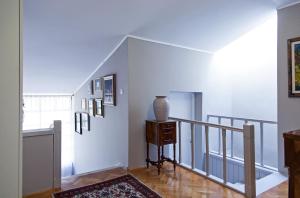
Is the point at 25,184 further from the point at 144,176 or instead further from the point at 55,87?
the point at 55,87

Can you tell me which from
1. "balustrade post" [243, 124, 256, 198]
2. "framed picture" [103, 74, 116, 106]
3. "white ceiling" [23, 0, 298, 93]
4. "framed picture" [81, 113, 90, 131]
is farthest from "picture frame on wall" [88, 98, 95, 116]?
"balustrade post" [243, 124, 256, 198]

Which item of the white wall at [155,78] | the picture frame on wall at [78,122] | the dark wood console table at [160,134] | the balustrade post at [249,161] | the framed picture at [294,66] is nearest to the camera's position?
the balustrade post at [249,161]

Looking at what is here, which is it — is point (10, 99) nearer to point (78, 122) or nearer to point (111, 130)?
point (111, 130)

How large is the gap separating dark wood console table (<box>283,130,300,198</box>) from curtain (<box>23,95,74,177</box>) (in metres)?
5.97

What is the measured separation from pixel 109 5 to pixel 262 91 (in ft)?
11.6

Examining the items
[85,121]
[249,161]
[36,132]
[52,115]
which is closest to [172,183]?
[249,161]

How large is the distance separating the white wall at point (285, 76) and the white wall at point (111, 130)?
2490mm

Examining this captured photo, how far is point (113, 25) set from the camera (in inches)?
125

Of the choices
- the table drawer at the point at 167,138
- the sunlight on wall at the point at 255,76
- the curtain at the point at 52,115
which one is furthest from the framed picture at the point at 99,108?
the sunlight on wall at the point at 255,76

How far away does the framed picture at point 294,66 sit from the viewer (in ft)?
10.2

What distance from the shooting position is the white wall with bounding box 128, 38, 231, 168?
3547 mm

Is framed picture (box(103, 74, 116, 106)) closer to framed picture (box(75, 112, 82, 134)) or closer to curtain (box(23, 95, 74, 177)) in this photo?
framed picture (box(75, 112, 82, 134))

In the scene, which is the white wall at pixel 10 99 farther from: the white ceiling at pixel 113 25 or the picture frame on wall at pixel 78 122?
the picture frame on wall at pixel 78 122

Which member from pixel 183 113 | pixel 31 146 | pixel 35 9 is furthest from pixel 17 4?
pixel 183 113
